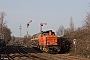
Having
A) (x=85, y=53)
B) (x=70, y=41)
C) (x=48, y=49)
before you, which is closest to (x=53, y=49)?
(x=48, y=49)

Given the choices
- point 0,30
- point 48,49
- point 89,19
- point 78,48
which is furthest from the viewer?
point 0,30

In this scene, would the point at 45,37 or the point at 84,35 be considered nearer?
the point at 84,35

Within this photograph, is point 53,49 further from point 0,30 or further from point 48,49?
point 0,30

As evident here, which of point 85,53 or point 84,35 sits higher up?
point 84,35

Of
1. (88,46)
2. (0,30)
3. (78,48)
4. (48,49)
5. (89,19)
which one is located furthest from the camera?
(0,30)

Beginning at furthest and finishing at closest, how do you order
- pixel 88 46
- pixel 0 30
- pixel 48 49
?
pixel 0 30
pixel 48 49
pixel 88 46

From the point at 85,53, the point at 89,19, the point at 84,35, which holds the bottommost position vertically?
the point at 85,53

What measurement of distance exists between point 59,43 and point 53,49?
63.2 inches

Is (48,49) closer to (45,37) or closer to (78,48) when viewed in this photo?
(45,37)

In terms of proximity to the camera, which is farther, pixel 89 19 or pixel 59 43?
pixel 89 19

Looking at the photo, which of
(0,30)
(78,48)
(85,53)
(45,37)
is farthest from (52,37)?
(0,30)

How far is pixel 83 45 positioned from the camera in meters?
25.6

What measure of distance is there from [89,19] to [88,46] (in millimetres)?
10922

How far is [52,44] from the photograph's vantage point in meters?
31.5
